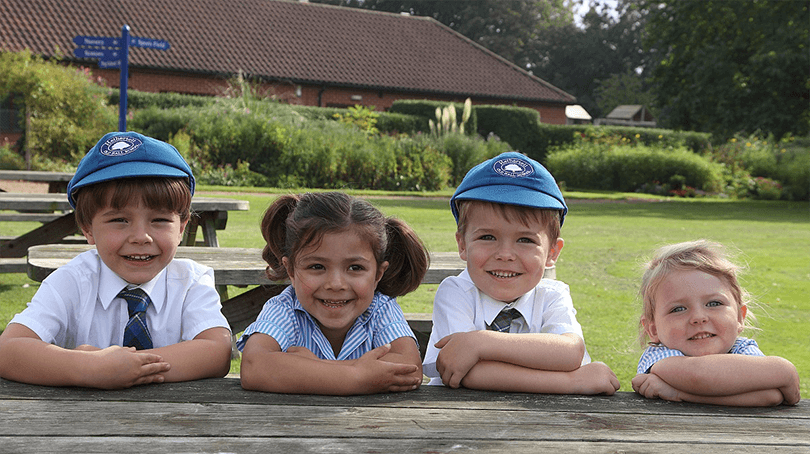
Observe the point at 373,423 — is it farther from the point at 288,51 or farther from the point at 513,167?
the point at 288,51

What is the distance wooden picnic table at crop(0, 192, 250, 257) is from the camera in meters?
A: 5.78

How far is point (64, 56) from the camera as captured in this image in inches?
1002

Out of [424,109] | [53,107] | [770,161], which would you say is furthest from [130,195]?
[770,161]

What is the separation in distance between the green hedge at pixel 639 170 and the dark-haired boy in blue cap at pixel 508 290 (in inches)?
863

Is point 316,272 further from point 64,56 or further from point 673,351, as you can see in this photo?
point 64,56

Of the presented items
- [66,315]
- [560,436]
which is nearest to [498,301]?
[560,436]

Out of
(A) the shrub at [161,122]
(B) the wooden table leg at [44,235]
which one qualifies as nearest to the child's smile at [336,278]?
(B) the wooden table leg at [44,235]

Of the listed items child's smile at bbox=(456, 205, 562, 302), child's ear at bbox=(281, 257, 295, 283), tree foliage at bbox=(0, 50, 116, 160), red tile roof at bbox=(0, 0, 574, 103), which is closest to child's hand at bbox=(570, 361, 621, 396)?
child's smile at bbox=(456, 205, 562, 302)

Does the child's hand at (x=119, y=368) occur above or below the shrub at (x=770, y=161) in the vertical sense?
below

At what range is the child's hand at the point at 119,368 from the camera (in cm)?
185

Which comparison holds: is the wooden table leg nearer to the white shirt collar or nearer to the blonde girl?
the white shirt collar

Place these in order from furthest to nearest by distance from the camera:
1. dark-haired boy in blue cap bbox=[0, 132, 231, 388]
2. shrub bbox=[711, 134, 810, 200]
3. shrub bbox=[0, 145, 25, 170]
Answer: shrub bbox=[711, 134, 810, 200]
shrub bbox=[0, 145, 25, 170]
dark-haired boy in blue cap bbox=[0, 132, 231, 388]

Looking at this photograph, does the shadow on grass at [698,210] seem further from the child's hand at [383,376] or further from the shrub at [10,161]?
the child's hand at [383,376]

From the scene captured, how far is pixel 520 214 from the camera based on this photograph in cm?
228
